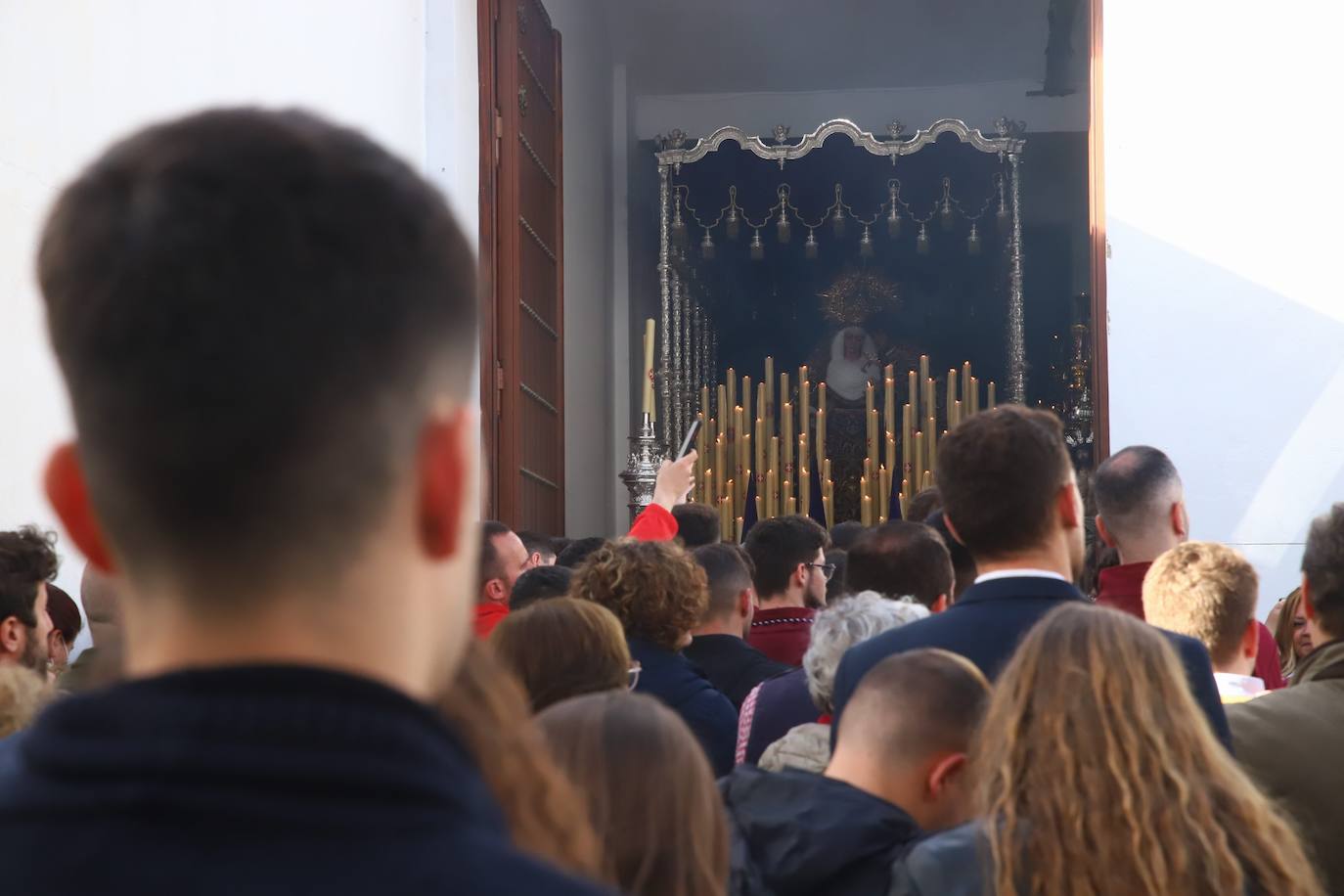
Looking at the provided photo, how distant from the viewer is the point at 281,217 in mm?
846

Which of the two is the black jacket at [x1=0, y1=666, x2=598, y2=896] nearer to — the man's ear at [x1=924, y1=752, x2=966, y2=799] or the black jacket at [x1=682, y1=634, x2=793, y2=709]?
the man's ear at [x1=924, y1=752, x2=966, y2=799]

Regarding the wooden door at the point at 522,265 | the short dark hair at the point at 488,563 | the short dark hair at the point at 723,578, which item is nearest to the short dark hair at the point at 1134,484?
the short dark hair at the point at 723,578

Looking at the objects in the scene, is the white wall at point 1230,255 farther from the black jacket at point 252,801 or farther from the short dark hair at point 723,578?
the black jacket at point 252,801

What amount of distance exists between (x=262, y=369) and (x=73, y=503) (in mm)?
195

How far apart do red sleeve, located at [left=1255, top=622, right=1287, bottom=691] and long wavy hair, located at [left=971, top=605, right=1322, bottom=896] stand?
5.94 ft

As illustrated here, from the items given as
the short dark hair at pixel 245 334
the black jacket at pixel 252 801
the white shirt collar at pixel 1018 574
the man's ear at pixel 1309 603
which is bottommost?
the man's ear at pixel 1309 603

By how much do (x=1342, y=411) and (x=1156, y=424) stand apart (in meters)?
0.81

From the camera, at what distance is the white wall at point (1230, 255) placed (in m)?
7.71

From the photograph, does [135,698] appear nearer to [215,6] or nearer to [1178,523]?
[1178,523]

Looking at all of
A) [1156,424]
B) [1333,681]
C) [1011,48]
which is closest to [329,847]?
[1333,681]

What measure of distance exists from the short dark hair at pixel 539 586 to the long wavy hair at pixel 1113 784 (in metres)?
2.12

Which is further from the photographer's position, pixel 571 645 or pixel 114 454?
pixel 571 645

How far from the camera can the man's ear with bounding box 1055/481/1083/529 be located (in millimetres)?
3117

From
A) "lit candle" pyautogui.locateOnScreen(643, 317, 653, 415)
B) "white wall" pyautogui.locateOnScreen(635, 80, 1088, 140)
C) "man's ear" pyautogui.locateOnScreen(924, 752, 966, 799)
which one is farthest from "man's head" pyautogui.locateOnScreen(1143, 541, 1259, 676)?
"white wall" pyautogui.locateOnScreen(635, 80, 1088, 140)
